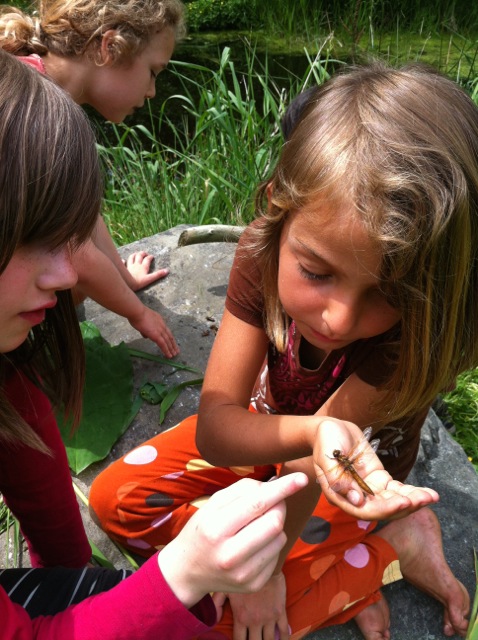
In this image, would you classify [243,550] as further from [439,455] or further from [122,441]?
[439,455]

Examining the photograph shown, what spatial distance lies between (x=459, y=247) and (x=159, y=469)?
3.24ft

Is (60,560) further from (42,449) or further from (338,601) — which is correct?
(338,601)

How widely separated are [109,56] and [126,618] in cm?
204

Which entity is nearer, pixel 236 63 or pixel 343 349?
pixel 343 349

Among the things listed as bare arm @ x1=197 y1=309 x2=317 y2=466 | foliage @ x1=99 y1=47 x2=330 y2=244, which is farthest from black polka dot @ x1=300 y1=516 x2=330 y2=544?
foliage @ x1=99 y1=47 x2=330 y2=244

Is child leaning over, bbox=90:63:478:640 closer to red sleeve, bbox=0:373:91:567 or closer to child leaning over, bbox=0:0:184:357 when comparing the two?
red sleeve, bbox=0:373:91:567

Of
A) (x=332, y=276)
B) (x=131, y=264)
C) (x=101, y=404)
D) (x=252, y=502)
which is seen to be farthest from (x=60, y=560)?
(x=131, y=264)

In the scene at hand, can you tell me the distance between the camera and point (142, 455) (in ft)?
6.00

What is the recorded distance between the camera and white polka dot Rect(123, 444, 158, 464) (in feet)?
5.95

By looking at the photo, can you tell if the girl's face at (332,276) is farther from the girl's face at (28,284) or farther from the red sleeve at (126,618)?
the red sleeve at (126,618)

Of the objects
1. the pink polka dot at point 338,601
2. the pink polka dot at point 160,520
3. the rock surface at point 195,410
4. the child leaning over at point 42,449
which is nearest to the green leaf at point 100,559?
the rock surface at point 195,410

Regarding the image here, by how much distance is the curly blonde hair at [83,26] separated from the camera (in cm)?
242

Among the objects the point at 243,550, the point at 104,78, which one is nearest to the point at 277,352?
the point at 243,550

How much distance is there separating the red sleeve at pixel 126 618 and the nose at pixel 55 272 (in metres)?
0.48
